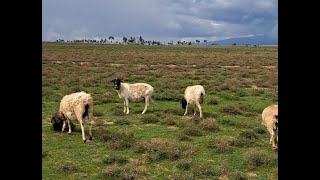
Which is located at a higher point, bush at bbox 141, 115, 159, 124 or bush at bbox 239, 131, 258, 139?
bush at bbox 141, 115, 159, 124

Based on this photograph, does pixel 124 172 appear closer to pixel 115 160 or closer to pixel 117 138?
pixel 115 160

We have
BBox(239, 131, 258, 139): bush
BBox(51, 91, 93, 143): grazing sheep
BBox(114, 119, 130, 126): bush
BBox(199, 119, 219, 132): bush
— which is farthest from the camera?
BBox(114, 119, 130, 126): bush

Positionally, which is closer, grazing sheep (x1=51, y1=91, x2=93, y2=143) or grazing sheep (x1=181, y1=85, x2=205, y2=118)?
grazing sheep (x1=51, y1=91, x2=93, y2=143)

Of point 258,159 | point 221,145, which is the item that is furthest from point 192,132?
point 258,159

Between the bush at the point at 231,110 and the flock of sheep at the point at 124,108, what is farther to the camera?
the bush at the point at 231,110

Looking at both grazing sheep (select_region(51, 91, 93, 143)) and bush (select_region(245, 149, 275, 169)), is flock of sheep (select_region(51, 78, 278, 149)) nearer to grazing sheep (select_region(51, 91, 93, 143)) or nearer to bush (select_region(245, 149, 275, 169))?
grazing sheep (select_region(51, 91, 93, 143))

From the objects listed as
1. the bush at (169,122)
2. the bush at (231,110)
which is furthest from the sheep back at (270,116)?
the bush at (231,110)

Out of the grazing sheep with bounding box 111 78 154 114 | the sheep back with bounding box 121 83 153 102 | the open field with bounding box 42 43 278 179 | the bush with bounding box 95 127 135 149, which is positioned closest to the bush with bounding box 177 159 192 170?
the open field with bounding box 42 43 278 179

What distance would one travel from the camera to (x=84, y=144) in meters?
12.0

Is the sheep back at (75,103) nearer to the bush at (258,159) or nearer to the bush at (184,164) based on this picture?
the bush at (184,164)
